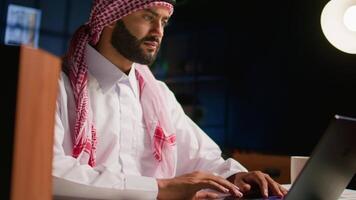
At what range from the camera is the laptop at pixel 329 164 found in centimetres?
84

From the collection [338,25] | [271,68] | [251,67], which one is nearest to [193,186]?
[338,25]

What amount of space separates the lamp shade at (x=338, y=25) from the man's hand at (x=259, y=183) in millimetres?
827

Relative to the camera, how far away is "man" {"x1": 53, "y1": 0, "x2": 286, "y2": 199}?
140cm

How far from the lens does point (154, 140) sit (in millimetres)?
1609

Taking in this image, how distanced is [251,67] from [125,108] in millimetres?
4657

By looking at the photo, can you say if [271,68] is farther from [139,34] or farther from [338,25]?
[139,34]

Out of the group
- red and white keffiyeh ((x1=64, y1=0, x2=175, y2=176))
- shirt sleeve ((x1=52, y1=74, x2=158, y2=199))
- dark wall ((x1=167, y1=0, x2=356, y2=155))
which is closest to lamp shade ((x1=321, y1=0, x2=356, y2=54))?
red and white keffiyeh ((x1=64, y1=0, x2=175, y2=176))

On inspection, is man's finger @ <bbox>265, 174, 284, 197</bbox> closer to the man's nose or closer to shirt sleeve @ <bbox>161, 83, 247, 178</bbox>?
shirt sleeve @ <bbox>161, 83, 247, 178</bbox>

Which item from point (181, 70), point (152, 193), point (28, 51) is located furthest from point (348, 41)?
point (181, 70)

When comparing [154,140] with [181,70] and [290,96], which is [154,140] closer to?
[290,96]

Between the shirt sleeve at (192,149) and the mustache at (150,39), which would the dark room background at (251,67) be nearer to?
the shirt sleeve at (192,149)

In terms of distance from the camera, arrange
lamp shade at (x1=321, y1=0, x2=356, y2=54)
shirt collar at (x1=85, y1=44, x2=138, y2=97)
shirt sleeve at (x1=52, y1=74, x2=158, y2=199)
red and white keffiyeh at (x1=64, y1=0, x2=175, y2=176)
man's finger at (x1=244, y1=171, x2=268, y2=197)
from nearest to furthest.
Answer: shirt sleeve at (x1=52, y1=74, x2=158, y2=199), man's finger at (x1=244, y1=171, x2=268, y2=197), red and white keffiyeh at (x1=64, y1=0, x2=175, y2=176), shirt collar at (x1=85, y1=44, x2=138, y2=97), lamp shade at (x1=321, y1=0, x2=356, y2=54)

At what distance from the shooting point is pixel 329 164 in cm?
91

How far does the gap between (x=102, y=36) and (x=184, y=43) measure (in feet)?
17.1
